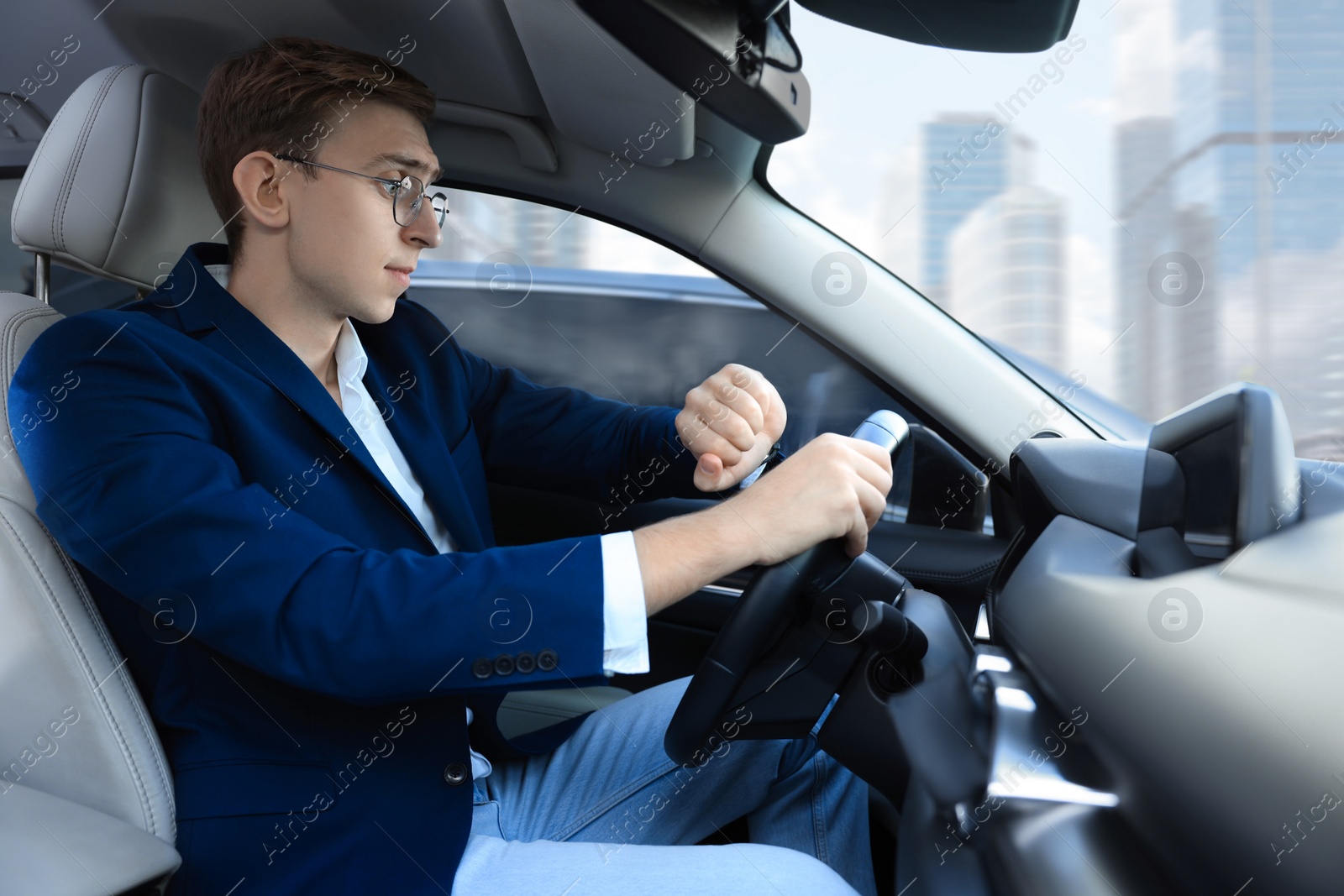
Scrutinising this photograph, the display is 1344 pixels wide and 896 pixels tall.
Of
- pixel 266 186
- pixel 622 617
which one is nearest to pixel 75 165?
pixel 266 186

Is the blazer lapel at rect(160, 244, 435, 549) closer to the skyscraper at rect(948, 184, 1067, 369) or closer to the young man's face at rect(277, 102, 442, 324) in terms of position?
the young man's face at rect(277, 102, 442, 324)

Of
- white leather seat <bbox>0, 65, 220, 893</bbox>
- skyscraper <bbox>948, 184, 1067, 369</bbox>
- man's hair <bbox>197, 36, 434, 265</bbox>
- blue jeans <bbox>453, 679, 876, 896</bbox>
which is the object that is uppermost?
man's hair <bbox>197, 36, 434, 265</bbox>

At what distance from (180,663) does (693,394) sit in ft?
2.28

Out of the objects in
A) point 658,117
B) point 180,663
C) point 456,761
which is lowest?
point 456,761

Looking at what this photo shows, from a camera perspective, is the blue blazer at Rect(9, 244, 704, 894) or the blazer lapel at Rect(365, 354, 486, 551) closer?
the blue blazer at Rect(9, 244, 704, 894)

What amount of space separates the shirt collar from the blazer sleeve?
1.32 ft

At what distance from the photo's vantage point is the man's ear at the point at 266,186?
1285 millimetres

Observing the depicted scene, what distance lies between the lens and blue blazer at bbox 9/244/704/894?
0.86m

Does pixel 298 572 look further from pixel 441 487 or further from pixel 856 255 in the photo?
pixel 856 255

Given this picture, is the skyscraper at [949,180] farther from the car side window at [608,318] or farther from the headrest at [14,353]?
the headrest at [14,353]

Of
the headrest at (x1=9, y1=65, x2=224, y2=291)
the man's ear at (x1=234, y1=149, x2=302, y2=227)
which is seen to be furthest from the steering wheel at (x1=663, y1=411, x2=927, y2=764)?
the headrest at (x1=9, y1=65, x2=224, y2=291)

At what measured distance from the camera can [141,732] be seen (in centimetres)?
98

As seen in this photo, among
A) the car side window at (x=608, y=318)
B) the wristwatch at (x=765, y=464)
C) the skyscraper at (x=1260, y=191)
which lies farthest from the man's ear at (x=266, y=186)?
the skyscraper at (x=1260, y=191)

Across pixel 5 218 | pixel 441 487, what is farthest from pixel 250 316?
pixel 5 218
